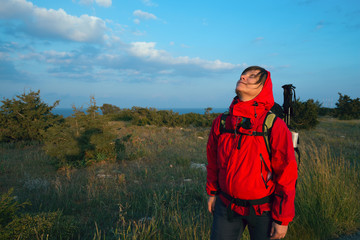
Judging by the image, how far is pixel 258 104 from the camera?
1.78 meters

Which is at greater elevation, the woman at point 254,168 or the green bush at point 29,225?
the woman at point 254,168

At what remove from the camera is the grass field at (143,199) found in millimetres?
2938

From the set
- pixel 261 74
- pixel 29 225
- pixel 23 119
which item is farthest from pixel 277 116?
pixel 23 119

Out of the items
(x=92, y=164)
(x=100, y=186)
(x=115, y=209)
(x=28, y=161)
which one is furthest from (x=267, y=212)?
(x=28, y=161)

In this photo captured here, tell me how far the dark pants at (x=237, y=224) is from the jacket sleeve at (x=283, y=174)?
114mm

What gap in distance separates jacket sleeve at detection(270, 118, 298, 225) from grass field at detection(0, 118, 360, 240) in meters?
1.26

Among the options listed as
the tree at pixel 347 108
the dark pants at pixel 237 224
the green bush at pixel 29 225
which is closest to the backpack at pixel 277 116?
the dark pants at pixel 237 224

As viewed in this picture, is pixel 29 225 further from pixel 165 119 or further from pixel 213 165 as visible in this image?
pixel 165 119

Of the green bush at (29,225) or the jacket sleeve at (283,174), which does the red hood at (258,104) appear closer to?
the jacket sleeve at (283,174)

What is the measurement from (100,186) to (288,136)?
4169mm

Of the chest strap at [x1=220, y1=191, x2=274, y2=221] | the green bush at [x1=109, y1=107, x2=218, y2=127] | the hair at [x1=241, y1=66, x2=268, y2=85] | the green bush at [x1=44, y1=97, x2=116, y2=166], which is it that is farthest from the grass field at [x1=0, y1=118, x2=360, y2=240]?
the green bush at [x1=109, y1=107, x2=218, y2=127]

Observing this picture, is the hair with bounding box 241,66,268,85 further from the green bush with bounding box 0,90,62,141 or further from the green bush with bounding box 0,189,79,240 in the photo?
the green bush with bounding box 0,90,62,141

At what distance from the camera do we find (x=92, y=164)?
6824 mm

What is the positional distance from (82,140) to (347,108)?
974 inches
